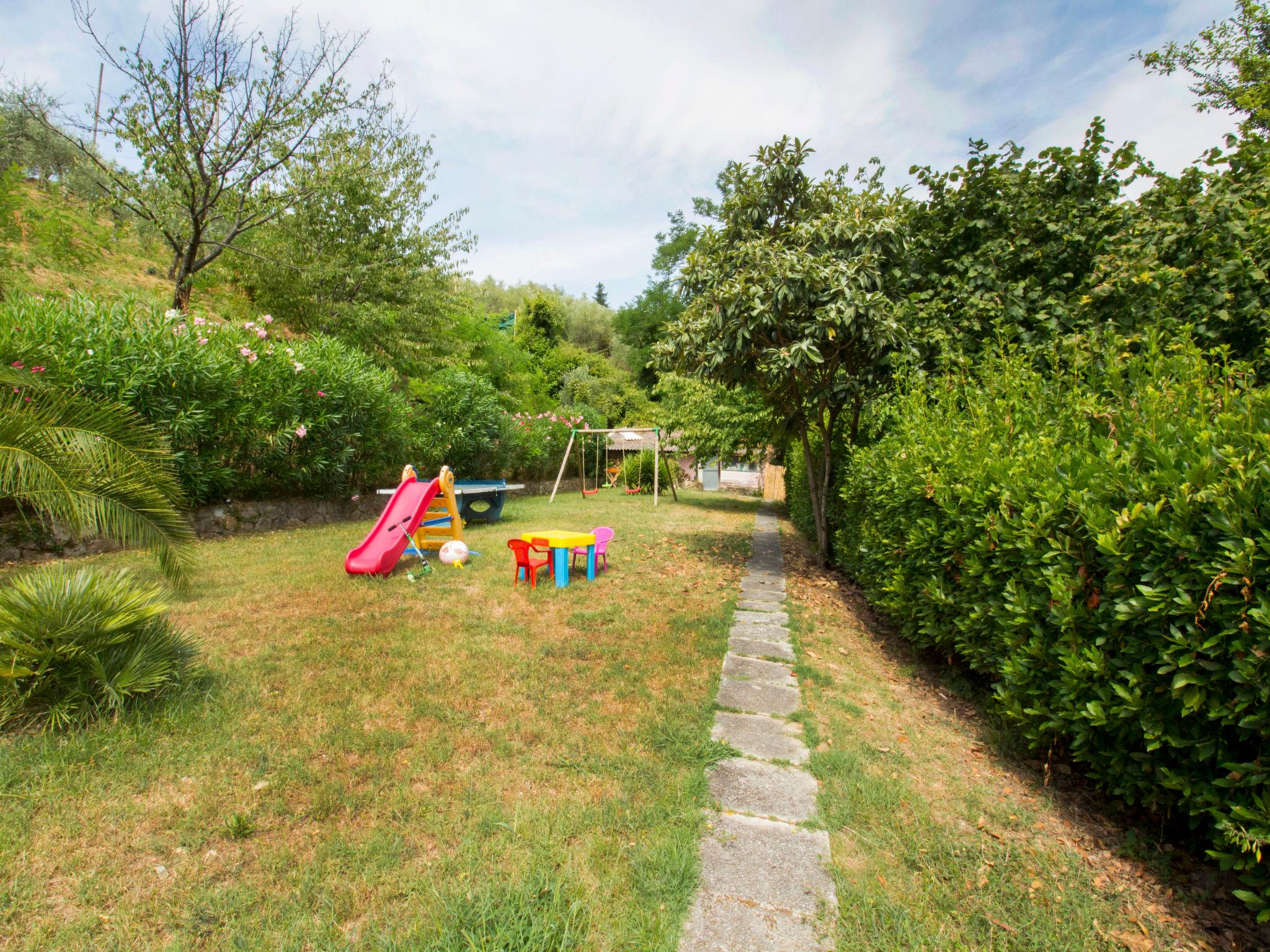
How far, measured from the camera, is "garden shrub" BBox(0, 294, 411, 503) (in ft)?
19.9

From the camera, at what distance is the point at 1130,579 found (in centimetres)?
212

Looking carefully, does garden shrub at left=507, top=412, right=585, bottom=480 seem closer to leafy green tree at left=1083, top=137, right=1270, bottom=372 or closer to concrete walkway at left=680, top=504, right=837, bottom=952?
concrete walkway at left=680, top=504, right=837, bottom=952

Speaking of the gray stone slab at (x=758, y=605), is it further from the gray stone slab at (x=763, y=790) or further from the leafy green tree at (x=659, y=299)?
the leafy green tree at (x=659, y=299)

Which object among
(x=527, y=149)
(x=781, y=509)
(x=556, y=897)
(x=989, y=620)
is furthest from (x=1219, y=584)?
(x=781, y=509)

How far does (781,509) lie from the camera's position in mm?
17594

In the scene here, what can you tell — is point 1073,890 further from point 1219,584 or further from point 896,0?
point 896,0

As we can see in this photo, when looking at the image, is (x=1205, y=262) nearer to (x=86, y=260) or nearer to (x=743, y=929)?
(x=743, y=929)

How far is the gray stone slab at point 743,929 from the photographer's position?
169cm

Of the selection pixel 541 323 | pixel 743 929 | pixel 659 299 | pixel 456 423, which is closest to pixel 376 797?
pixel 743 929

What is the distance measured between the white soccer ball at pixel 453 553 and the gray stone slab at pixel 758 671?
12.8 ft

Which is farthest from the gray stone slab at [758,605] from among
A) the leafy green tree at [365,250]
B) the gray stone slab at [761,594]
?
the leafy green tree at [365,250]

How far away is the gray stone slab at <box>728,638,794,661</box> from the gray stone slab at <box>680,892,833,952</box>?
7.94 feet

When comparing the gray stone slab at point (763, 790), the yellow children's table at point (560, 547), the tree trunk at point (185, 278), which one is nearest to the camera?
the gray stone slab at point (763, 790)

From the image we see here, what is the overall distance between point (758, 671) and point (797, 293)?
4265 mm
